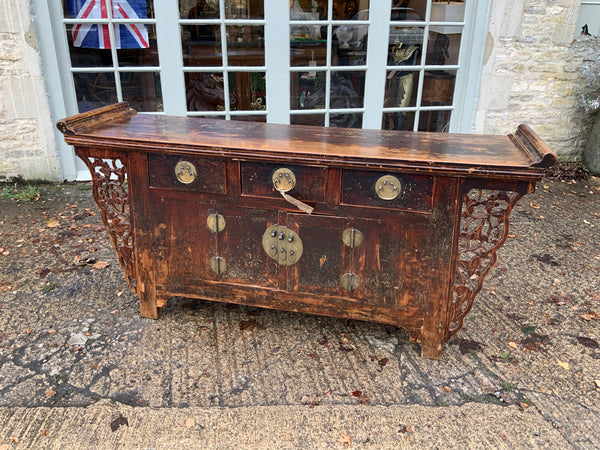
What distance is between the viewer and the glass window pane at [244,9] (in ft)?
15.5

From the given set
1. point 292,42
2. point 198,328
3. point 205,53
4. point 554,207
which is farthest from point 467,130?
point 198,328

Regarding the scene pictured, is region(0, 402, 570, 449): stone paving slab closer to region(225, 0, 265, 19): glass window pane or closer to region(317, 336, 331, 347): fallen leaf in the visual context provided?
region(317, 336, 331, 347): fallen leaf

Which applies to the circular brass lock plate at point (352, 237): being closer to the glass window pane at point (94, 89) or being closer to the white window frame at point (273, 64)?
the white window frame at point (273, 64)

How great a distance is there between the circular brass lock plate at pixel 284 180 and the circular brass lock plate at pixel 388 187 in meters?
0.40

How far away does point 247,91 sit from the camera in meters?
5.02

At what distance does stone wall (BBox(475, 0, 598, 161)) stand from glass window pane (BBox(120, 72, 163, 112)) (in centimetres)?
331

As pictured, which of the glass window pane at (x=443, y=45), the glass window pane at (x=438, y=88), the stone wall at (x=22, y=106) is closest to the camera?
the stone wall at (x=22, y=106)

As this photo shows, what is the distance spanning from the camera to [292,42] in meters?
4.93

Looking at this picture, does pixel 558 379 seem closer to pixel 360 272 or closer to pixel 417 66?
pixel 360 272

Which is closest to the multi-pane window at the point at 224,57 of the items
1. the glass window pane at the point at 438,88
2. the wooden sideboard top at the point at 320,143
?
the glass window pane at the point at 438,88

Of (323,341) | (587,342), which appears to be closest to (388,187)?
(323,341)

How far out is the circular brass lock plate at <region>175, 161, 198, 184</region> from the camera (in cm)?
244

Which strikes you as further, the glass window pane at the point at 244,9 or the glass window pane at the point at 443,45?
the glass window pane at the point at 443,45

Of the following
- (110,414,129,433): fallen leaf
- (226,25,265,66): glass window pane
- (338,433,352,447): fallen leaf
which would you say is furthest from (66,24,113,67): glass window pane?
(338,433,352,447): fallen leaf
